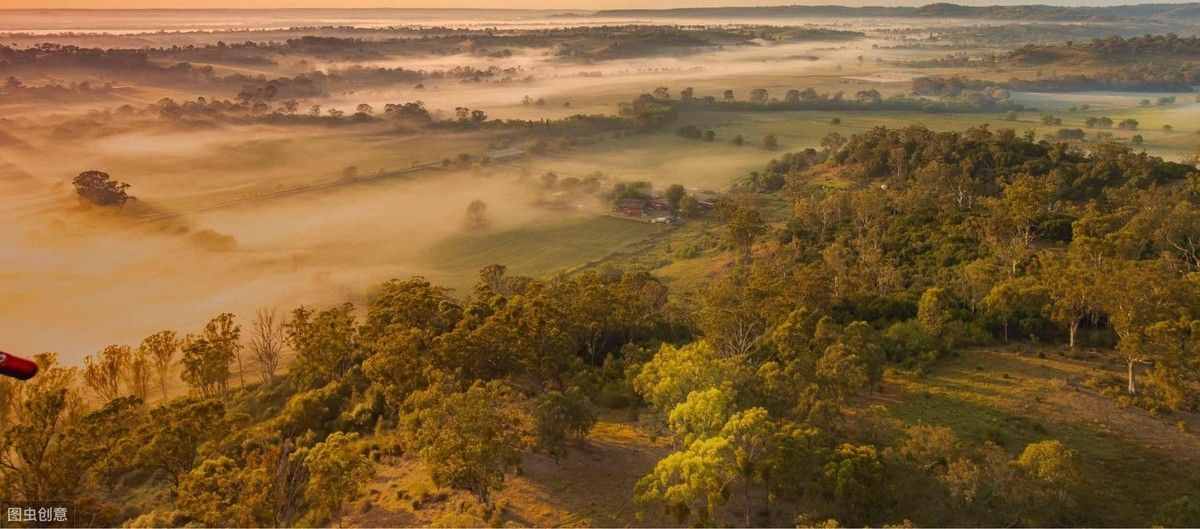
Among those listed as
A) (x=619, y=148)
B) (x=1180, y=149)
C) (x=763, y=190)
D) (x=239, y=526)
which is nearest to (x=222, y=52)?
(x=619, y=148)

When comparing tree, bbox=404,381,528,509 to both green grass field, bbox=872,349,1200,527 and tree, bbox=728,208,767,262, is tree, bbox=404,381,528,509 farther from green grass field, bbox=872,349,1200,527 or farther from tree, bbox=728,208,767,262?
tree, bbox=728,208,767,262

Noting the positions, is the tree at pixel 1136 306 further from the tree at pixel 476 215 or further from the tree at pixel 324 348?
the tree at pixel 476 215

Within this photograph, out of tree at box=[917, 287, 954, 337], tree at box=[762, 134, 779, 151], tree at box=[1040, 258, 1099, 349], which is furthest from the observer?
tree at box=[762, 134, 779, 151]

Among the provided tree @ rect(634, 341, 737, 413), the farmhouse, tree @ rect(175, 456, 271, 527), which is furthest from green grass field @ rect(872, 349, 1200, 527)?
the farmhouse

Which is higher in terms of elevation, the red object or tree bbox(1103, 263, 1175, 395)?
the red object

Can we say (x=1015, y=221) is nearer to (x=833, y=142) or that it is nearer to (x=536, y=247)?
(x=536, y=247)
